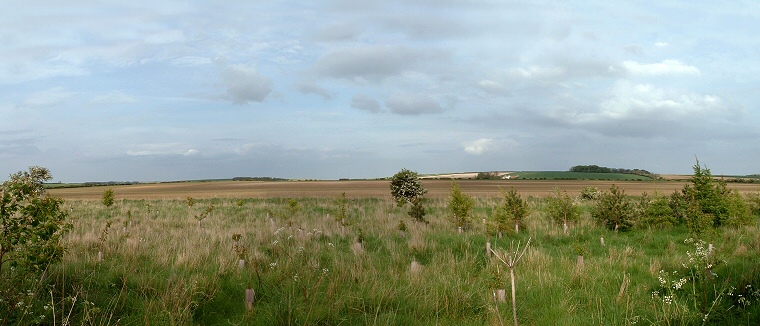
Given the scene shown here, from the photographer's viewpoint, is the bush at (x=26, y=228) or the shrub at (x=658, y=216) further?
the shrub at (x=658, y=216)

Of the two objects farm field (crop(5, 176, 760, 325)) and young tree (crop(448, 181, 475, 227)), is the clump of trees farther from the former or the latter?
young tree (crop(448, 181, 475, 227))

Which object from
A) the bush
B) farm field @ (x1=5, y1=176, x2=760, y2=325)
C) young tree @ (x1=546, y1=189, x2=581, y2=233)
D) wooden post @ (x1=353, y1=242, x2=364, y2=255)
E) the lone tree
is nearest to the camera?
the bush

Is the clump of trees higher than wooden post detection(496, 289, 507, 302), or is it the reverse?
the clump of trees

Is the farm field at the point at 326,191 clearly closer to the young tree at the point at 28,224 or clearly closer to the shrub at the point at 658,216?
the shrub at the point at 658,216

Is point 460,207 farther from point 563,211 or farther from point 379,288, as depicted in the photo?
point 379,288

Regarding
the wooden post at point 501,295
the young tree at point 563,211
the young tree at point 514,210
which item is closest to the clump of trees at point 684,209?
the young tree at point 563,211

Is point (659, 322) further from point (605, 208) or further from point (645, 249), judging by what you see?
point (605, 208)

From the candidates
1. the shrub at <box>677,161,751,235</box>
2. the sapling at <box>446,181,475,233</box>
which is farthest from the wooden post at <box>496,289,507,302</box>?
the shrub at <box>677,161,751,235</box>

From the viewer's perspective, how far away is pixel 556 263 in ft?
28.6

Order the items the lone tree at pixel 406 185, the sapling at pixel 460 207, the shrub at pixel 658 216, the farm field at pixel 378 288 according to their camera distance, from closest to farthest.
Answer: the farm field at pixel 378 288 < the sapling at pixel 460 207 < the shrub at pixel 658 216 < the lone tree at pixel 406 185

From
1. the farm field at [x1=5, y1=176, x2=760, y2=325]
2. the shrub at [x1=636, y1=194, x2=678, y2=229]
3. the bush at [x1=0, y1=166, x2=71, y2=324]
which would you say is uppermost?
the bush at [x1=0, y1=166, x2=71, y2=324]

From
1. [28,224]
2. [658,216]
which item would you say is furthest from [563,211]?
[28,224]

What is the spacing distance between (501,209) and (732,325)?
919 cm

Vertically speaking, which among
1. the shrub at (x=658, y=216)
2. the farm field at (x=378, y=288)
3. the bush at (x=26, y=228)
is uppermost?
the bush at (x=26, y=228)
